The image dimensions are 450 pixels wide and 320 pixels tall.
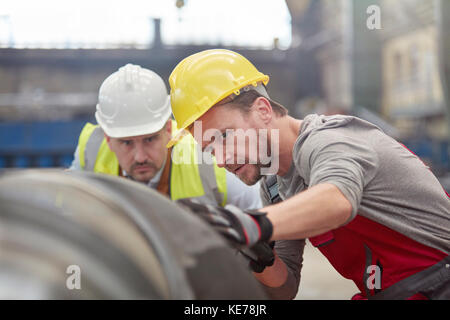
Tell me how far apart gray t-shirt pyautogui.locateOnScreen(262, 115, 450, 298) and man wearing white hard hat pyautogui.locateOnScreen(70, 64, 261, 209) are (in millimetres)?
1241

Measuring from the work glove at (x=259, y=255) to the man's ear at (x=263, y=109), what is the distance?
1.29 feet

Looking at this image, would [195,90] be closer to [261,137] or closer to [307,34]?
[261,137]

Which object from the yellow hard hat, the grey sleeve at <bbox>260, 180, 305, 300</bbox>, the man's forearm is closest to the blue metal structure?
the grey sleeve at <bbox>260, 180, 305, 300</bbox>

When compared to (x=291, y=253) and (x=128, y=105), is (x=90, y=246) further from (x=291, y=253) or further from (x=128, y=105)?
(x=128, y=105)

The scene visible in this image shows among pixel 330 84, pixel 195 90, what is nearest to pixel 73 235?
pixel 195 90

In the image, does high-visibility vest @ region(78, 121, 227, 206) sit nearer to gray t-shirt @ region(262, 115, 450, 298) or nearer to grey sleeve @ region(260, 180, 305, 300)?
grey sleeve @ region(260, 180, 305, 300)

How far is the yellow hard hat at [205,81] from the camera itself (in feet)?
4.75

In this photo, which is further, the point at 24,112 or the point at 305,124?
the point at 24,112

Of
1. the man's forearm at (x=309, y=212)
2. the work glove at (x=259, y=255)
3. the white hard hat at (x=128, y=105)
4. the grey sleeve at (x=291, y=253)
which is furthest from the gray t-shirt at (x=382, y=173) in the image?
the white hard hat at (x=128, y=105)

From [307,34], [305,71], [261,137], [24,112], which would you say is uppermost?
[307,34]

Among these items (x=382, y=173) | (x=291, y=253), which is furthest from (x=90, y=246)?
(x=291, y=253)

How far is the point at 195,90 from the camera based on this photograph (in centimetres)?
145

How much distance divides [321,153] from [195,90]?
479 millimetres

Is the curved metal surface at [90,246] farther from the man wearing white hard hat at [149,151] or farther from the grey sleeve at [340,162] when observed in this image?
the man wearing white hard hat at [149,151]
